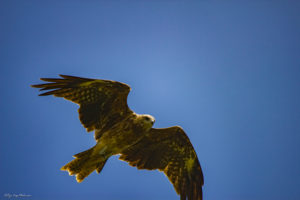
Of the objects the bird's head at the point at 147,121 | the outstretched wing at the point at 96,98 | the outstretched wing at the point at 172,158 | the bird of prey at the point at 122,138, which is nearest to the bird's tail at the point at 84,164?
the bird of prey at the point at 122,138

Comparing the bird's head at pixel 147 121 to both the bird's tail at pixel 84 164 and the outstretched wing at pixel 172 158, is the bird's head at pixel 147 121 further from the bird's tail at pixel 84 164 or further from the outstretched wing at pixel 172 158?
the bird's tail at pixel 84 164

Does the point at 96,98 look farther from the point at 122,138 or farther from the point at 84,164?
the point at 84,164

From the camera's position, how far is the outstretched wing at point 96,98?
21.0 ft

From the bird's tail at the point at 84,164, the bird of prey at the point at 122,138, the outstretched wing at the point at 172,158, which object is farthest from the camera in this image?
the outstretched wing at the point at 172,158

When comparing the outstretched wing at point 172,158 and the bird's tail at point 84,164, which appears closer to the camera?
the bird's tail at point 84,164

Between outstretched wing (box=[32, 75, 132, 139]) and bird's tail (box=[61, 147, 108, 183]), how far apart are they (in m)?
0.57

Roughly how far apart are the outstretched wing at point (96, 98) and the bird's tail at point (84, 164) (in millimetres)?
571

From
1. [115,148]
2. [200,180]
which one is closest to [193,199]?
[200,180]

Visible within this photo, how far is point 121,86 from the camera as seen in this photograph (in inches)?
252

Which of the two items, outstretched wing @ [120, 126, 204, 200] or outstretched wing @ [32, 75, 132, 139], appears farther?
outstretched wing @ [120, 126, 204, 200]

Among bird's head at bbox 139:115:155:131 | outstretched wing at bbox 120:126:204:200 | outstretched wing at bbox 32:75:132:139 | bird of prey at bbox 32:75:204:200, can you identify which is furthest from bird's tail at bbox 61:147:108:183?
bird's head at bbox 139:115:155:131

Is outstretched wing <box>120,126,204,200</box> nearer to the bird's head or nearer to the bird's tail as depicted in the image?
the bird's head

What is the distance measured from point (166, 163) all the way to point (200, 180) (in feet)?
3.52

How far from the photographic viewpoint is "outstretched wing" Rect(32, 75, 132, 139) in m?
6.41
